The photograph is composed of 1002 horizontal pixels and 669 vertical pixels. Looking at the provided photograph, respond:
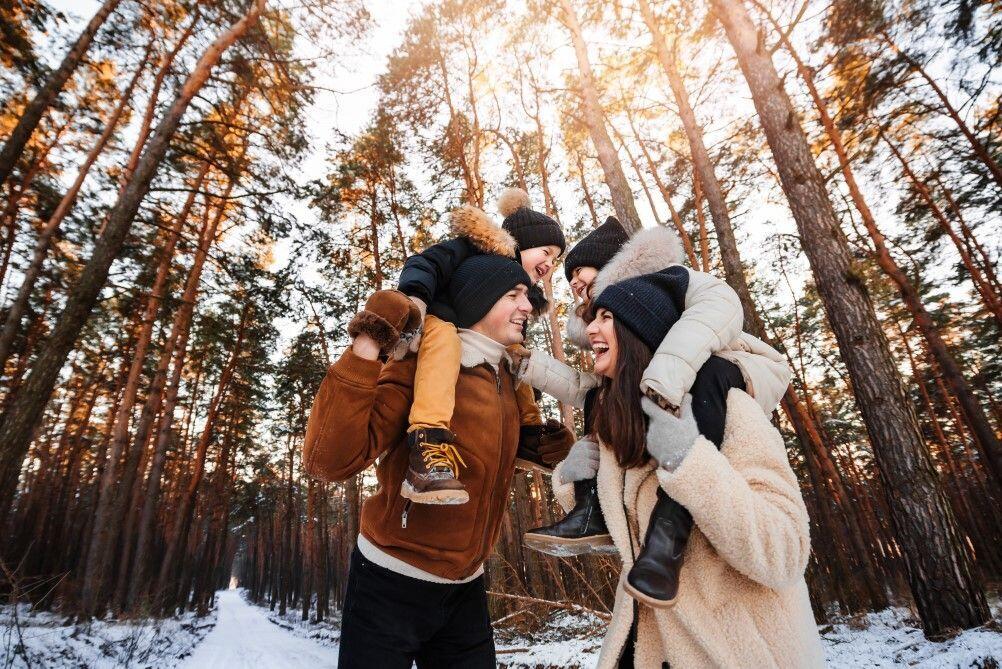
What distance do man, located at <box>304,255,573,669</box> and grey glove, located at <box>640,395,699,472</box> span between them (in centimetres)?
Result: 68

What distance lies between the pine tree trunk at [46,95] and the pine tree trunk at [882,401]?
945 centimetres

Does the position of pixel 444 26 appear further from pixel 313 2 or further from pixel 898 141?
pixel 898 141

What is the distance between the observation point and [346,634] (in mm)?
1506

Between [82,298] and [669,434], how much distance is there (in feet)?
23.3

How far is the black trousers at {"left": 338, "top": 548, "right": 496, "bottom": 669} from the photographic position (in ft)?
4.79

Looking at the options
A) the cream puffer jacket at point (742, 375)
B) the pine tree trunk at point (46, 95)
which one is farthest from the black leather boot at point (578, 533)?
the pine tree trunk at point (46, 95)

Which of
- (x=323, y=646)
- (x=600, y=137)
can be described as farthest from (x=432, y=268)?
(x=323, y=646)

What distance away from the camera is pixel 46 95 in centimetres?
573

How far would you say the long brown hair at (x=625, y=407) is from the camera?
1.38 metres

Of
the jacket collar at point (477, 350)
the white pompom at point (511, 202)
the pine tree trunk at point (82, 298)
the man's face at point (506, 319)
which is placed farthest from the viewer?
the pine tree trunk at point (82, 298)

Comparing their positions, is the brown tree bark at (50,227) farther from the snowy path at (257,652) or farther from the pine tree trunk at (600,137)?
the snowy path at (257,652)

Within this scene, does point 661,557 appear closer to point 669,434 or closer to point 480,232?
point 669,434

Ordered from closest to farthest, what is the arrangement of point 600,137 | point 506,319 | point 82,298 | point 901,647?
point 506,319 → point 901,647 → point 82,298 → point 600,137

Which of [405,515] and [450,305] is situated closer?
[405,515]
